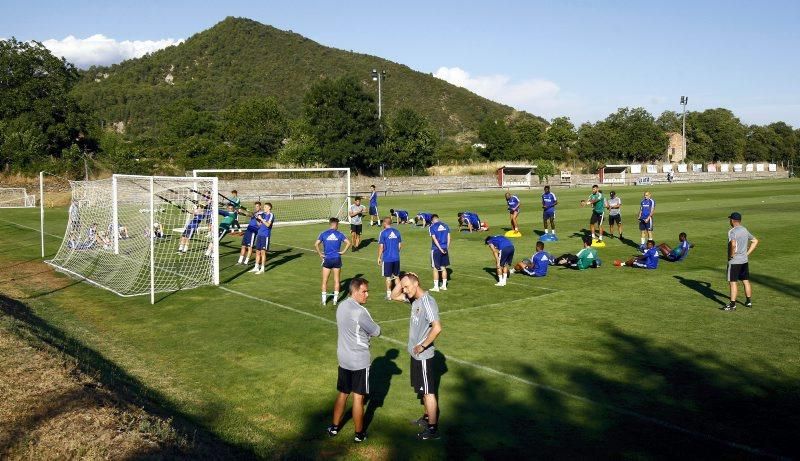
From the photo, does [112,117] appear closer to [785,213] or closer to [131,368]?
[785,213]

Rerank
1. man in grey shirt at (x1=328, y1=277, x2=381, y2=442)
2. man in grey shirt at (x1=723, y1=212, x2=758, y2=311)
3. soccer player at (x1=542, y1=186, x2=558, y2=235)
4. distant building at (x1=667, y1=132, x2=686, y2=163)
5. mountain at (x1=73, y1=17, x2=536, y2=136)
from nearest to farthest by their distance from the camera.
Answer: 1. man in grey shirt at (x1=328, y1=277, x2=381, y2=442)
2. man in grey shirt at (x1=723, y1=212, x2=758, y2=311)
3. soccer player at (x1=542, y1=186, x2=558, y2=235)
4. distant building at (x1=667, y1=132, x2=686, y2=163)
5. mountain at (x1=73, y1=17, x2=536, y2=136)

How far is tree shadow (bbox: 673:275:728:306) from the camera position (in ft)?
52.5

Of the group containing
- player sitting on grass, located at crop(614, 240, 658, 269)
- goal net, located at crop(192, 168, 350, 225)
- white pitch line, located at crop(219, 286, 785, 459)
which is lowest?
white pitch line, located at crop(219, 286, 785, 459)

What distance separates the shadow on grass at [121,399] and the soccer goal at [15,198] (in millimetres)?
46451

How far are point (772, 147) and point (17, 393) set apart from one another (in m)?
176

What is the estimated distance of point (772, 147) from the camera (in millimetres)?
156875

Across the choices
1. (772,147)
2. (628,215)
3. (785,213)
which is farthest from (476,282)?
(772,147)

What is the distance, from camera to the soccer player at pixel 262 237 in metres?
20.3

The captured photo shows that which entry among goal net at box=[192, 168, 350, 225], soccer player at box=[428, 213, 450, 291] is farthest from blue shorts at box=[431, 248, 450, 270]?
goal net at box=[192, 168, 350, 225]

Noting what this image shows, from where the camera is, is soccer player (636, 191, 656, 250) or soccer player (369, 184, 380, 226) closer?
soccer player (636, 191, 656, 250)

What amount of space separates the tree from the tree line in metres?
0.12

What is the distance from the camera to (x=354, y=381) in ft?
26.6

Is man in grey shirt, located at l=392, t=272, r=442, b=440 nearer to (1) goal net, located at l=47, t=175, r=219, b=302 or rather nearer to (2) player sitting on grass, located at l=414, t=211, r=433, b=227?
(1) goal net, located at l=47, t=175, r=219, b=302

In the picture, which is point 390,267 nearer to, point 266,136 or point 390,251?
point 390,251
